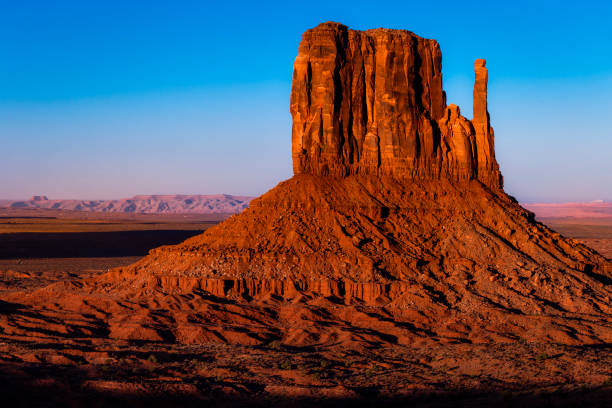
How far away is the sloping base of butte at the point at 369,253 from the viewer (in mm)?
30328

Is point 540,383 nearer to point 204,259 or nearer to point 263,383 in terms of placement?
point 263,383

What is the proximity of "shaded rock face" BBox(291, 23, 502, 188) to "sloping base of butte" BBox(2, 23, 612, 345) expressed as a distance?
0.30ft

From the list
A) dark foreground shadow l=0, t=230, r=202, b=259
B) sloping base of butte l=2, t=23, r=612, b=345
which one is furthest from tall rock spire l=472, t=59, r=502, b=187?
dark foreground shadow l=0, t=230, r=202, b=259

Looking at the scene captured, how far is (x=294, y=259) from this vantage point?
116ft

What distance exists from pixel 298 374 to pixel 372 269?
14.3m

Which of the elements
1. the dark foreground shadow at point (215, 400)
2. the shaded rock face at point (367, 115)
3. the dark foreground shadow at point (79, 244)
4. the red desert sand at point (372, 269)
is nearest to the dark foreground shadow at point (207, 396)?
the dark foreground shadow at point (215, 400)

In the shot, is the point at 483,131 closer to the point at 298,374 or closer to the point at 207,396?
the point at 298,374

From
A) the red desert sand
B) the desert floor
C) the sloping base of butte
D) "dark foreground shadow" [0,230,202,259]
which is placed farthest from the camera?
"dark foreground shadow" [0,230,202,259]

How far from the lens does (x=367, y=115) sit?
41344 mm

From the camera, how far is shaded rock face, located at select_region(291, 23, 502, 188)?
40094 millimetres

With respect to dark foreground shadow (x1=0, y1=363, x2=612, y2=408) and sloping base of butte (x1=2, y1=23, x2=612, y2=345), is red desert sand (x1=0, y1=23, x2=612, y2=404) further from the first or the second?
dark foreground shadow (x1=0, y1=363, x2=612, y2=408)

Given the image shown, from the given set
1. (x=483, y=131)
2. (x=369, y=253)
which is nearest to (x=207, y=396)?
(x=369, y=253)

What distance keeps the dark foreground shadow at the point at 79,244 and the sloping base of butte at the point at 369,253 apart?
1671 inches

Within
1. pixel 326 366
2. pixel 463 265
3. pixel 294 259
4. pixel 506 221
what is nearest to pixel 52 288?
pixel 294 259
